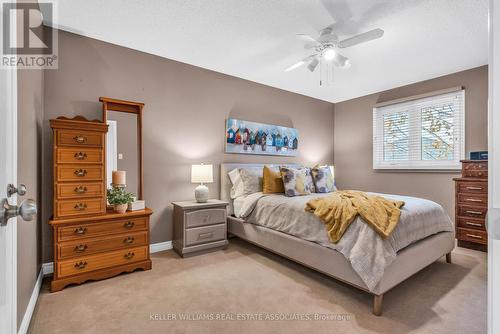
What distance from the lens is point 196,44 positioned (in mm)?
2900

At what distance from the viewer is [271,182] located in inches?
136

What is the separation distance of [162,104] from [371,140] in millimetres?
3783

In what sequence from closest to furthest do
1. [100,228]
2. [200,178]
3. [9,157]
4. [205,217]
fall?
1. [9,157]
2. [100,228]
3. [205,217]
4. [200,178]

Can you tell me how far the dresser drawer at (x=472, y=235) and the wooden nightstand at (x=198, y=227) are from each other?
3151 mm

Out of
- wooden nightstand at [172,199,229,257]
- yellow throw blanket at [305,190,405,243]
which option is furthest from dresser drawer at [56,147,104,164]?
yellow throw blanket at [305,190,405,243]

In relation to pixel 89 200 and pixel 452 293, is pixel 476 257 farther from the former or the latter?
pixel 89 200

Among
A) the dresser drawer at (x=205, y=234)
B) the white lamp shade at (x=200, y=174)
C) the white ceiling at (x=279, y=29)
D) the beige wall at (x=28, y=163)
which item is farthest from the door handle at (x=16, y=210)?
the white lamp shade at (x=200, y=174)

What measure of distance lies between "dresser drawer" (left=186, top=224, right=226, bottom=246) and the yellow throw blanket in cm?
139

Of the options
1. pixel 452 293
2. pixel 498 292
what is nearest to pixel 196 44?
pixel 498 292

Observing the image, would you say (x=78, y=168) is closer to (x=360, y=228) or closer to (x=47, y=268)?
(x=47, y=268)

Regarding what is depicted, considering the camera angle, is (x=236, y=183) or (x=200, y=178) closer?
(x=200, y=178)

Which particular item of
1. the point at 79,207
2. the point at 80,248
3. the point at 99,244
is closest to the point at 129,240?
the point at 99,244

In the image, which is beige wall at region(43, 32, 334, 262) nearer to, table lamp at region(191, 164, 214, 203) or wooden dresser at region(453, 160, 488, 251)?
table lamp at region(191, 164, 214, 203)

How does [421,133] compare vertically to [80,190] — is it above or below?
above
